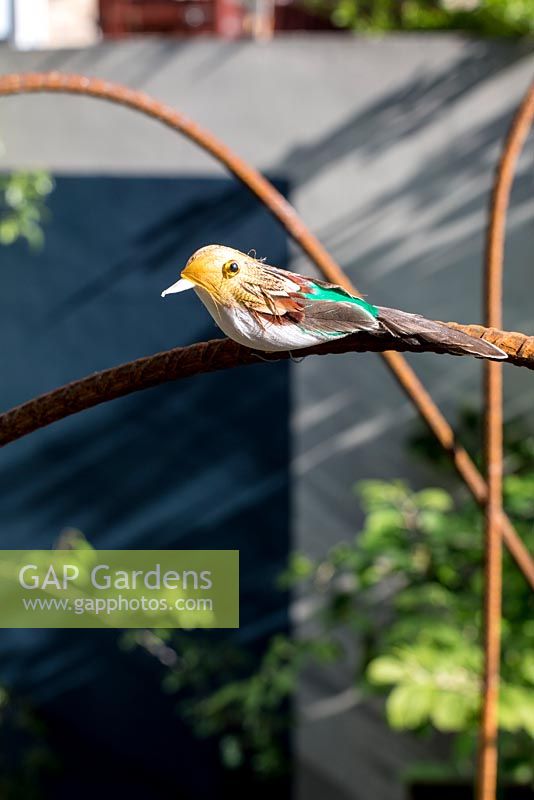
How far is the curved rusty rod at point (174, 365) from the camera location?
62cm

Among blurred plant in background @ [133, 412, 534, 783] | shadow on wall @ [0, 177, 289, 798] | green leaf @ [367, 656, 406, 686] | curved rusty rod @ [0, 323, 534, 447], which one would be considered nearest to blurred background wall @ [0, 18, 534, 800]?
shadow on wall @ [0, 177, 289, 798]

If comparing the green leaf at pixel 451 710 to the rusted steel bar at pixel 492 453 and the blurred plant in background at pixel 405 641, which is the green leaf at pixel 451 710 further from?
the rusted steel bar at pixel 492 453

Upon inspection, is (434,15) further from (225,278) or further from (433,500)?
(225,278)

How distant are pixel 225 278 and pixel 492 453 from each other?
70cm

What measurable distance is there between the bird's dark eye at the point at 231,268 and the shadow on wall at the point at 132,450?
1.65 m

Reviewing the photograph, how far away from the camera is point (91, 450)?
8.02ft

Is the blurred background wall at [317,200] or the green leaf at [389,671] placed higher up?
the blurred background wall at [317,200]

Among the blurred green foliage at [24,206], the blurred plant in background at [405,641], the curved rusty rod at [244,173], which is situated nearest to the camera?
the curved rusty rod at [244,173]

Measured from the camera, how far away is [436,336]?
23.4 inches

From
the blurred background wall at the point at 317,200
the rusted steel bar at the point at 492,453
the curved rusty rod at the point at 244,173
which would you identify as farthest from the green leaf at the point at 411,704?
the blurred background wall at the point at 317,200

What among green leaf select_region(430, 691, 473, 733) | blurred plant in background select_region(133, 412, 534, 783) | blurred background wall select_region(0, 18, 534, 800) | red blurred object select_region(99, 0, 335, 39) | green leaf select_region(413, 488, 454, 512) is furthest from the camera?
red blurred object select_region(99, 0, 335, 39)

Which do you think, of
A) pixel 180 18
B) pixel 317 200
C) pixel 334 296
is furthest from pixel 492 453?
pixel 180 18

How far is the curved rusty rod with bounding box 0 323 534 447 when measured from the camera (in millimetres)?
625

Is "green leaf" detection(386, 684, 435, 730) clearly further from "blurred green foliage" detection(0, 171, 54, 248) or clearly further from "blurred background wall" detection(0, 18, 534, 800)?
"blurred green foliage" detection(0, 171, 54, 248)
